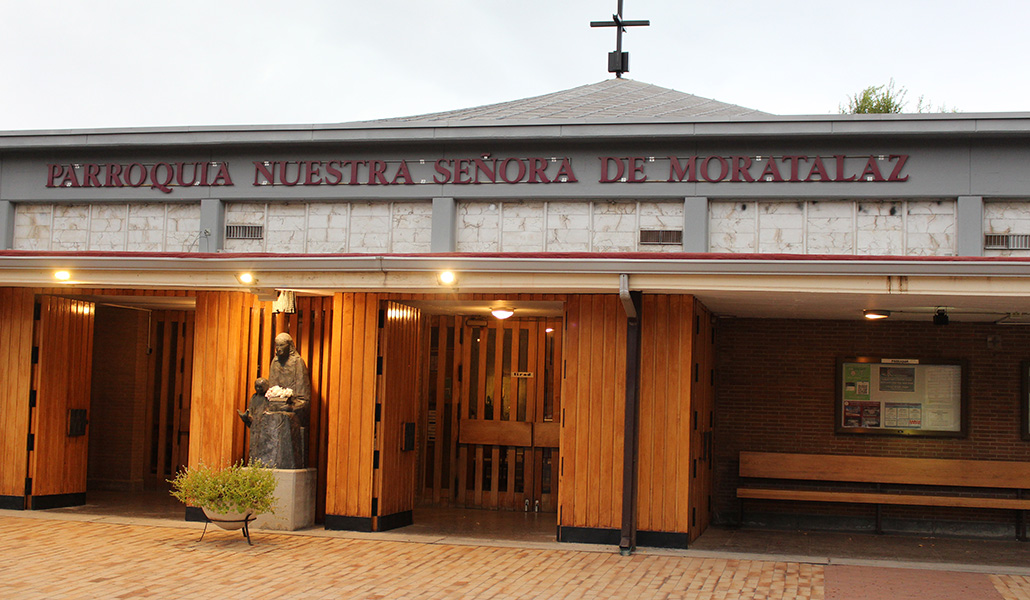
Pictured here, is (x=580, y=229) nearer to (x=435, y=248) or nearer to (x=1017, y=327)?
(x=435, y=248)

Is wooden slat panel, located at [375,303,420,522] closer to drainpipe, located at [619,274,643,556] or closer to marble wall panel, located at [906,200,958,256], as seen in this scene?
drainpipe, located at [619,274,643,556]

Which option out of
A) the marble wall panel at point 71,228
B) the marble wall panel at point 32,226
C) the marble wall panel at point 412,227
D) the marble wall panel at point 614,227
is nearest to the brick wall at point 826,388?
the marble wall panel at point 614,227

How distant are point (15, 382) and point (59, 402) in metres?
0.55

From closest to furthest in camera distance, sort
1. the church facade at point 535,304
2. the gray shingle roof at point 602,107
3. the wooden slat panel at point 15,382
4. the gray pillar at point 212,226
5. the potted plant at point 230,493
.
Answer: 1. the potted plant at point 230,493
2. the church facade at point 535,304
3. the wooden slat panel at point 15,382
4. the gray pillar at point 212,226
5. the gray shingle roof at point 602,107

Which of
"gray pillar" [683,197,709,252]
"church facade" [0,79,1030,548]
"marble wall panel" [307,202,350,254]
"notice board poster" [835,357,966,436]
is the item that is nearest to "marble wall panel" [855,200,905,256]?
"church facade" [0,79,1030,548]

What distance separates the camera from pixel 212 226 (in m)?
16.1

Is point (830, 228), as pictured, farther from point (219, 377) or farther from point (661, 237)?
point (219, 377)

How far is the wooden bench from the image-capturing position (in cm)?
1192

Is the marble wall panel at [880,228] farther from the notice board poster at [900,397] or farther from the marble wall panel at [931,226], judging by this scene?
the notice board poster at [900,397]

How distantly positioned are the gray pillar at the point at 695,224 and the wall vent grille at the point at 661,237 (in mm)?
137

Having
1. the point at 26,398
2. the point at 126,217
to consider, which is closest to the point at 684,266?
the point at 26,398

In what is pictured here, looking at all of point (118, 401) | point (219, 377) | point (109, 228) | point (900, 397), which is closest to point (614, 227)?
point (900, 397)

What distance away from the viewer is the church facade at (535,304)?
1026 centimetres

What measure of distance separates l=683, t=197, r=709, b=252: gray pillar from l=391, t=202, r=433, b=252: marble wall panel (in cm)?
381
